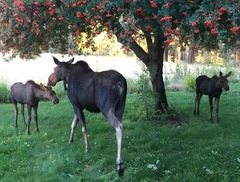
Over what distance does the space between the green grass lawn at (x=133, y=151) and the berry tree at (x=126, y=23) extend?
1.95m

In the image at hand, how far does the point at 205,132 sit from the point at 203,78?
9.41ft

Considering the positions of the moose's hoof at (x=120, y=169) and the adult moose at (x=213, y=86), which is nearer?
the moose's hoof at (x=120, y=169)

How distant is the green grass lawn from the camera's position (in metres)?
7.68

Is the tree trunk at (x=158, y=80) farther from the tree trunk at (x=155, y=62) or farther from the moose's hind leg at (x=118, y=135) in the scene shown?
the moose's hind leg at (x=118, y=135)

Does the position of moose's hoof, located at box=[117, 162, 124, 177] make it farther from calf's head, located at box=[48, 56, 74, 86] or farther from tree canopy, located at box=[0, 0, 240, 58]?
calf's head, located at box=[48, 56, 74, 86]

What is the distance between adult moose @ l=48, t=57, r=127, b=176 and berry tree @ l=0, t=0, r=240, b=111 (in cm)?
67

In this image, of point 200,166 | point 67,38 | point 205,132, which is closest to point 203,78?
point 205,132

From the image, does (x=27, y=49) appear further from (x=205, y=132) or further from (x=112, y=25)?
(x=205, y=132)

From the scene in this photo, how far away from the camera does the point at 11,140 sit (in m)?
10.7

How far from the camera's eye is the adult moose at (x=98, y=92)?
7.73 metres

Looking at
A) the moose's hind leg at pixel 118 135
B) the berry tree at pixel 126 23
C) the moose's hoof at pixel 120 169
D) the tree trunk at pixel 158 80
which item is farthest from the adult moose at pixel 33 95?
the moose's hoof at pixel 120 169

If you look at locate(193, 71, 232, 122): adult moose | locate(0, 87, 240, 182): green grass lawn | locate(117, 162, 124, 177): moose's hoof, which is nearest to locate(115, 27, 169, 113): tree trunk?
locate(0, 87, 240, 182): green grass lawn

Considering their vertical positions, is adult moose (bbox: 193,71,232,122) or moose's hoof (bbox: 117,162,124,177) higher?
adult moose (bbox: 193,71,232,122)

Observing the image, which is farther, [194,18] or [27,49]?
[27,49]
